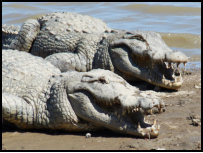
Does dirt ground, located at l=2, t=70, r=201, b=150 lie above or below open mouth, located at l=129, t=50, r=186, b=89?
below

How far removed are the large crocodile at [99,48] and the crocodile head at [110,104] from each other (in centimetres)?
170

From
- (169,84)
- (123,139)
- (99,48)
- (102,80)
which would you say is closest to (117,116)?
(123,139)

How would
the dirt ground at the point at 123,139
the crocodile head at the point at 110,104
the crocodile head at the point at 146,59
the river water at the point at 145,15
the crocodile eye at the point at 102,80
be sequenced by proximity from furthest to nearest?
the river water at the point at 145,15 < the crocodile head at the point at 146,59 < the crocodile eye at the point at 102,80 < the crocodile head at the point at 110,104 < the dirt ground at the point at 123,139

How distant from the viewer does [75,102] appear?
5.42 meters

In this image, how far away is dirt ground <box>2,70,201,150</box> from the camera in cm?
497

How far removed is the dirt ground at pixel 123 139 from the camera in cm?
497

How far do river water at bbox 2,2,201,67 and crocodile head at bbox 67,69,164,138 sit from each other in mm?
4768

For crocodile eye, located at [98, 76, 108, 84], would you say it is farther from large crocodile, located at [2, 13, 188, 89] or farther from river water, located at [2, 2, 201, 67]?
river water, located at [2, 2, 201, 67]

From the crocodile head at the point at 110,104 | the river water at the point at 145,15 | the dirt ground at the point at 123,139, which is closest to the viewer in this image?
the dirt ground at the point at 123,139

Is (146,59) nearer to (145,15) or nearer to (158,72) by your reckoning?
(158,72)

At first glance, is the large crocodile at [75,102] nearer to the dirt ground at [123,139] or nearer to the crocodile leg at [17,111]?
the crocodile leg at [17,111]

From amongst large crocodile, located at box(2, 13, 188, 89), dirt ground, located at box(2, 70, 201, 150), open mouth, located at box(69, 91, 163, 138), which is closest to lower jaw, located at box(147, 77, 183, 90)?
large crocodile, located at box(2, 13, 188, 89)

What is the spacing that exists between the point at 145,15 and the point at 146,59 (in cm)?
669

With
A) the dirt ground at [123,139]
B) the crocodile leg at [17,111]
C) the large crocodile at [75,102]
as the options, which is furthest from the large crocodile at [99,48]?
the crocodile leg at [17,111]
